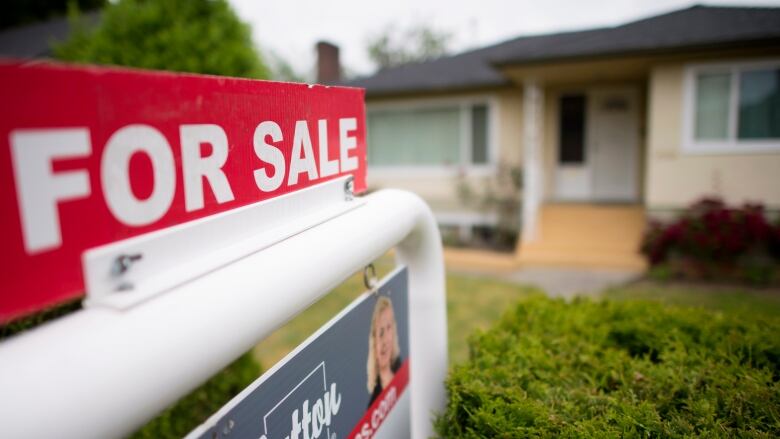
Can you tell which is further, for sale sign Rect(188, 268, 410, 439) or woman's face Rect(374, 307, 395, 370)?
woman's face Rect(374, 307, 395, 370)

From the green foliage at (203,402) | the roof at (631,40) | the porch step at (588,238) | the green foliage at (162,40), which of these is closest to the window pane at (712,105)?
the roof at (631,40)

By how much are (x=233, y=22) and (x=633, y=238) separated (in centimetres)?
858

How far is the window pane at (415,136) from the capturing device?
41.2 ft

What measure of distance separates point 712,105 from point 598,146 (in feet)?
9.95

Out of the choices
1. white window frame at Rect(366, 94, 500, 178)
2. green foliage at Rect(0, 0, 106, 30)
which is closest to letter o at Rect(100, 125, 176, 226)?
white window frame at Rect(366, 94, 500, 178)

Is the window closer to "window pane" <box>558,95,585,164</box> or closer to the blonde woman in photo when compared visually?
"window pane" <box>558,95,585,164</box>

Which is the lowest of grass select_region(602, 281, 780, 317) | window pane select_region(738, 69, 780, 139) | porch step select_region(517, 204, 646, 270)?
grass select_region(602, 281, 780, 317)

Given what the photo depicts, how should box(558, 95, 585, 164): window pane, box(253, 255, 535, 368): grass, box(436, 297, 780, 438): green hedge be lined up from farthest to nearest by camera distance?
box(558, 95, 585, 164): window pane, box(253, 255, 535, 368): grass, box(436, 297, 780, 438): green hedge

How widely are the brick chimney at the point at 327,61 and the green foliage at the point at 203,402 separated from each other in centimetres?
1066

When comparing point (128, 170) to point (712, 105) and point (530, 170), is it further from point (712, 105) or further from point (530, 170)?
point (712, 105)

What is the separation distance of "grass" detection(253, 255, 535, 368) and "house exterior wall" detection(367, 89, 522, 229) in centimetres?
319

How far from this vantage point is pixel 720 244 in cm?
834

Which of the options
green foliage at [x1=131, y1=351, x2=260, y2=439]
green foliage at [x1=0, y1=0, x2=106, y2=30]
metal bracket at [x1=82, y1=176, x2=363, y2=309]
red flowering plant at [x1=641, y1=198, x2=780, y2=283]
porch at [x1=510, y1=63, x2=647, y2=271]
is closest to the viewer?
metal bracket at [x1=82, y1=176, x2=363, y2=309]

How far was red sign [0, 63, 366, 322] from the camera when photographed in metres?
0.62
